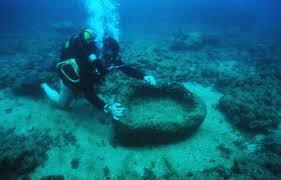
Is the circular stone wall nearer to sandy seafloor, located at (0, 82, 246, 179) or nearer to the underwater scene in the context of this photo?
the underwater scene

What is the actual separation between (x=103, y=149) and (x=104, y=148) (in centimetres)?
4

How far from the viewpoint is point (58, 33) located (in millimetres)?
19609

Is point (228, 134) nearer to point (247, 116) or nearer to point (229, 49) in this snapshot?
point (247, 116)

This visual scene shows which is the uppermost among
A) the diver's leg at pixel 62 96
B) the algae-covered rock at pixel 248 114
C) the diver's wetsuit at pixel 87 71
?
the diver's wetsuit at pixel 87 71

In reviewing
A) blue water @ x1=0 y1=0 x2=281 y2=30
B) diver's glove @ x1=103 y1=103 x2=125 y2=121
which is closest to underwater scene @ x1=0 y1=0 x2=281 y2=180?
diver's glove @ x1=103 y1=103 x2=125 y2=121

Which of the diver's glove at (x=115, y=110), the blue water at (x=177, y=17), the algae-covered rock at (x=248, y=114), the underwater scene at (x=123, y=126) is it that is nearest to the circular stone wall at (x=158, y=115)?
the underwater scene at (x=123, y=126)

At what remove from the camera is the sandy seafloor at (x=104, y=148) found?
163 inches

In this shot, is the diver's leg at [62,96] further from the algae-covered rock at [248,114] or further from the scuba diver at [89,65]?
the algae-covered rock at [248,114]

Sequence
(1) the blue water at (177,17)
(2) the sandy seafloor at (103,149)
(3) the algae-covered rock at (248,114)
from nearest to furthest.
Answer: (2) the sandy seafloor at (103,149), (3) the algae-covered rock at (248,114), (1) the blue water at (177,17)

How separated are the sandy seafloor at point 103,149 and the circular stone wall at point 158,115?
0.92 ft

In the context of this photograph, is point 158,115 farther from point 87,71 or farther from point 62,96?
point 62,96

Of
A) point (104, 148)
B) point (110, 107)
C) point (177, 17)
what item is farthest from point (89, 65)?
point (177, 17)

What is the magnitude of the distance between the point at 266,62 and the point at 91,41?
404 inches

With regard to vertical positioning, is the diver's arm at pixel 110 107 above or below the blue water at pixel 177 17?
above
